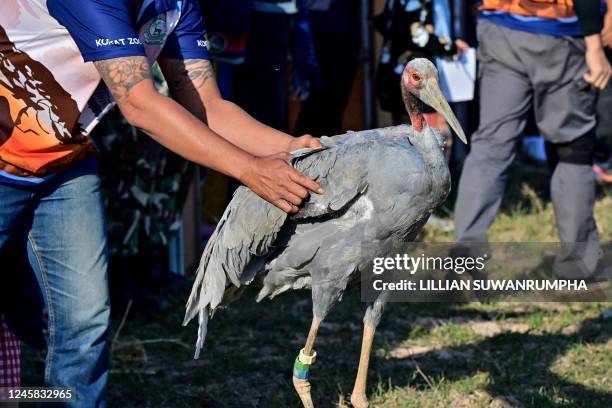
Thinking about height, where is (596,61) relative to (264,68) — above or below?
above

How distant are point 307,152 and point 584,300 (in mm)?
2942

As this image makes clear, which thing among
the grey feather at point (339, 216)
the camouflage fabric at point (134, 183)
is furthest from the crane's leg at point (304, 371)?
the camouflage fabric at point (134, 183)

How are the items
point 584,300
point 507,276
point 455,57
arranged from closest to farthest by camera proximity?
point 584,300 < point 507,276 < point 455,57

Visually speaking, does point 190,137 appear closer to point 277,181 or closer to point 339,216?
point 277,181

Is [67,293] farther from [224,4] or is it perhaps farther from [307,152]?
[224,4]

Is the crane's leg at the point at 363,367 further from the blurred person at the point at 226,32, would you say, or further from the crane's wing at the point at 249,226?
the blurred person at the point at 226,32

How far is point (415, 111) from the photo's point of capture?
3672 millimetres

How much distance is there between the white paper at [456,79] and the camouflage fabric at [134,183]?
188 cm

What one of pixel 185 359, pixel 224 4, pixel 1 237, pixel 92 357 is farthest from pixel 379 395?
pixel 224 4

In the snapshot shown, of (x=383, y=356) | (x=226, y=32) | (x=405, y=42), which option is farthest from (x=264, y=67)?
(x=383, y=356)

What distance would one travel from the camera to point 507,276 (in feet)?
20.6

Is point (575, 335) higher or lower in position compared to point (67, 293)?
lower

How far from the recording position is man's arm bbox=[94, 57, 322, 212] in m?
3.28

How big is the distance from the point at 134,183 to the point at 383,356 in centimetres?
158
